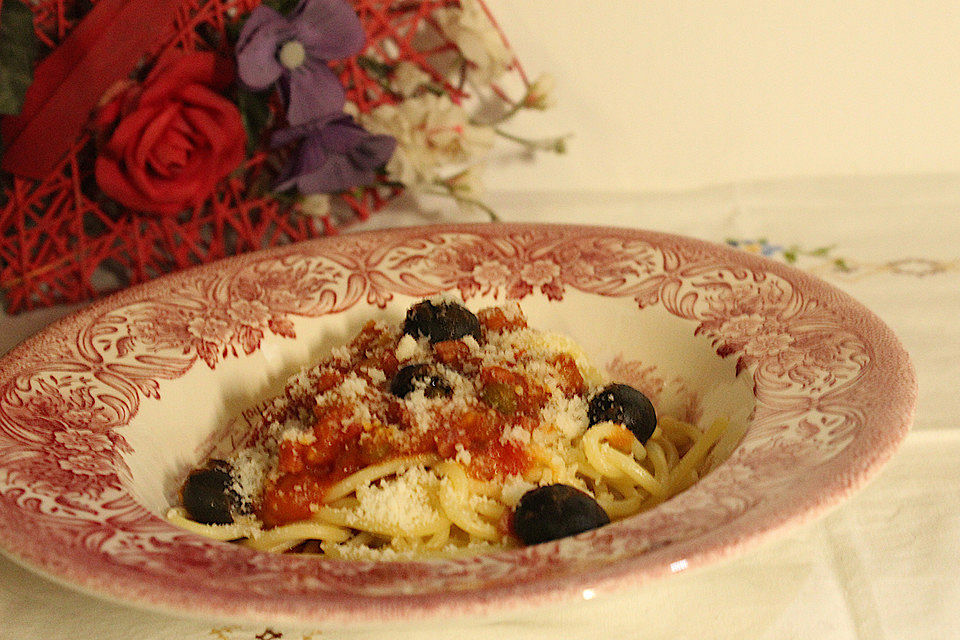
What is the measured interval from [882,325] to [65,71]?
7.11ft

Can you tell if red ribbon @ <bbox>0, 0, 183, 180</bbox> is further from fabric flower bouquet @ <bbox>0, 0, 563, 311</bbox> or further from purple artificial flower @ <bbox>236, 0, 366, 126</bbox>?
purple artificial flower @ <bbox>236, 0, 366, 126</bbox>

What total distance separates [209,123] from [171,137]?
0.38ft

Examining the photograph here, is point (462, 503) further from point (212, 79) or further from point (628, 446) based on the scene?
point (212, 79)

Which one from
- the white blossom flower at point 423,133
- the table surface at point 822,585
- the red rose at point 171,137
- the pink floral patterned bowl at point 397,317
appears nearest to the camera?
the pink floral patterned bowl at point 397,317

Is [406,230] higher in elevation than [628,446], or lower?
higher

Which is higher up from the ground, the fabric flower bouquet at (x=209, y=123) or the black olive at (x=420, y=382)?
the fabric flower bouquet at (x=209, y=123)

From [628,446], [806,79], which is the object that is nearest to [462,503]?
[628,446]

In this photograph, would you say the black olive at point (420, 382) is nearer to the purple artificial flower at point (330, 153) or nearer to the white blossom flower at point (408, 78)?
the purple artificial flower at point (330, 153)

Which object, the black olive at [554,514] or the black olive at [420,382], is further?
the black olive at [420,382]

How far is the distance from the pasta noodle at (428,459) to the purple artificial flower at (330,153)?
99cm

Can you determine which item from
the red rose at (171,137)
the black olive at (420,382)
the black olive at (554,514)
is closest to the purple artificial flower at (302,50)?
the red rose at (171,137)

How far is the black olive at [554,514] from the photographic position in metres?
1.69

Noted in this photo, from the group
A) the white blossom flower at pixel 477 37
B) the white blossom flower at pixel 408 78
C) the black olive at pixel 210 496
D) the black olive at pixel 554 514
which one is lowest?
the black olive at pixel 210 496

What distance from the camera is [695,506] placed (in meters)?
1.51
